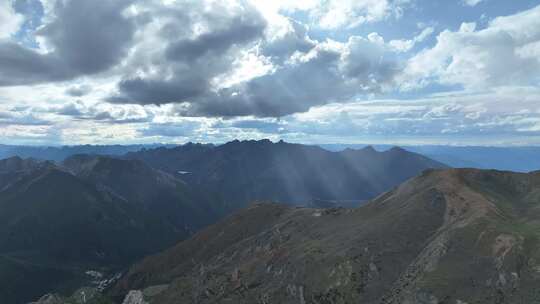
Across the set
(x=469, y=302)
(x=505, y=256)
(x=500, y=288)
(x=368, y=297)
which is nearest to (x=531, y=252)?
(x=505, y=256)

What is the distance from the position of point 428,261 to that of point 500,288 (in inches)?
1335

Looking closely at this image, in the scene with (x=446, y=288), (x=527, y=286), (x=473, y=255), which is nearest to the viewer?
(x=527, y=286)

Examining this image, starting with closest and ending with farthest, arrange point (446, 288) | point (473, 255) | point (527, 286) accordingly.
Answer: point (527, 286), point (446, 288), point (473, 255)

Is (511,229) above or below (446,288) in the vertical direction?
above

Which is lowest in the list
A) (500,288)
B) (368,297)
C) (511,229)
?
(368,297)

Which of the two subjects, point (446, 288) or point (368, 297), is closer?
point (446, 288)

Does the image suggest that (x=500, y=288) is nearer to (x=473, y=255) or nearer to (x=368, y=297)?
(x=473, y=255)

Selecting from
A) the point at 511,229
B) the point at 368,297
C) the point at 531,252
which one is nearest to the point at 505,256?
the point at 531,252

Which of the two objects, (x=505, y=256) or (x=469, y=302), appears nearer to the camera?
(x=469, y=302)

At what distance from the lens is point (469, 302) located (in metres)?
163

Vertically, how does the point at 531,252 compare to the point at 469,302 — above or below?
above

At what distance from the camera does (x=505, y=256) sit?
179m

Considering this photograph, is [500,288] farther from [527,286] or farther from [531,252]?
[531,252]

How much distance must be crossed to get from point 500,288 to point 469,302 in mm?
13126
